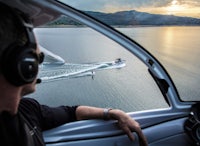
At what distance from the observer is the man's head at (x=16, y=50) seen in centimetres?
96

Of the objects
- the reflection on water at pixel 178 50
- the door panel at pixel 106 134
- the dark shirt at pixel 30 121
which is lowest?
the door panel at pixel 106 134

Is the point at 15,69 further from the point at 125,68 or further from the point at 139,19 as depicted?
the point at 125,68

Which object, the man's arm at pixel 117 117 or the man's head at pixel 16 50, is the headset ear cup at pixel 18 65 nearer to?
the man's head at pixel 16 50

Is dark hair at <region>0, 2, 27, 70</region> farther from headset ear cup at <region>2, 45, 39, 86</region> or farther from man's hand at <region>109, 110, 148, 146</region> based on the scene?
man's hand at <region>109, 110, 148, 146</region>

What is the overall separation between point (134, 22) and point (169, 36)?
19 cm

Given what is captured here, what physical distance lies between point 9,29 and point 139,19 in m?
0.81

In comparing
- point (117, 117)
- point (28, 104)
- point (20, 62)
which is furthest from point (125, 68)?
point (20, 62)

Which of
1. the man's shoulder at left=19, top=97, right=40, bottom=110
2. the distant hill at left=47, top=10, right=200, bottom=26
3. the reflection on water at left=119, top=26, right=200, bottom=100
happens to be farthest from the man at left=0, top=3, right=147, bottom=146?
the reflection on water at left=119, top=26, right=200, bottom=100

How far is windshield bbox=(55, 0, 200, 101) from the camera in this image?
1.59m

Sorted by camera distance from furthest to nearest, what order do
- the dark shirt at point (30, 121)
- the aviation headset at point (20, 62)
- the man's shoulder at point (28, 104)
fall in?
the man's shoulder at point (28, 104) → the dark shirt at point (30, 121) → the aviation headset at point (20, 62)

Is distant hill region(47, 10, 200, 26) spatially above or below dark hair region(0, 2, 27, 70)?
below

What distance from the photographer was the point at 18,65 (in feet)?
3.17

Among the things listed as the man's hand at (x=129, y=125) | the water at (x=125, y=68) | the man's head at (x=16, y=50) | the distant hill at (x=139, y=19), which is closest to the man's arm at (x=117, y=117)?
the man's hand at (x=129, y=125)

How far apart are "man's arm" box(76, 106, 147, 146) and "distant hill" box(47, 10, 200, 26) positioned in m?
0.43
